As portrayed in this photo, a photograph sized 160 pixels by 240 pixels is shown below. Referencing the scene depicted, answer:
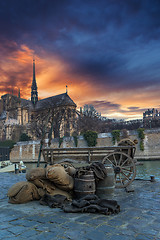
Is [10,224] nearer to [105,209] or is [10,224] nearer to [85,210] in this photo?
[85,210]

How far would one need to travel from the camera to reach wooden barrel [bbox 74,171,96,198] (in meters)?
4.38

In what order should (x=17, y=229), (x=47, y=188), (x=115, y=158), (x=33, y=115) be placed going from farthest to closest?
1. (x=33, y=115)
2. (x=115, y=158)
3. (x=47, y=188)
4. (x=17, y=229)

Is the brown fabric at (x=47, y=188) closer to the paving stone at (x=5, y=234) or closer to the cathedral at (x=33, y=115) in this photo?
the paving stone at (x=5, y=234)

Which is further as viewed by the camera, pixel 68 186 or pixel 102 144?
pixel 102 144

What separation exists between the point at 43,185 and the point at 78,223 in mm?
1810

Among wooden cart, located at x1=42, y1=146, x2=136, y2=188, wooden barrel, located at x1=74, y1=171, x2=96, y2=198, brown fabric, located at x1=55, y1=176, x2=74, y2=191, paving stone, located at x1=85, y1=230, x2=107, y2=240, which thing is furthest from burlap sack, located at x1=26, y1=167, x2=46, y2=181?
paving stone, located at x1=85, y1=230, x2=107, y2=240

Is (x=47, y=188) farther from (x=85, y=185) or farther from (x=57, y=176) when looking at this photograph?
(x=85, y=185)

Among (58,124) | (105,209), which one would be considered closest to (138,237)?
(105,209)

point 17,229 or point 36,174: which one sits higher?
point 36,174

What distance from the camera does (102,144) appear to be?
3247 cm

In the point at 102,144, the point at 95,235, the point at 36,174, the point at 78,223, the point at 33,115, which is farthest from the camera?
the point at 33,115

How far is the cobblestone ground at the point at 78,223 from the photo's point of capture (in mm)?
2678

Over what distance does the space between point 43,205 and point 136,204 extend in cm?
200

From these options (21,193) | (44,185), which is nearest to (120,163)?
(44,185)
